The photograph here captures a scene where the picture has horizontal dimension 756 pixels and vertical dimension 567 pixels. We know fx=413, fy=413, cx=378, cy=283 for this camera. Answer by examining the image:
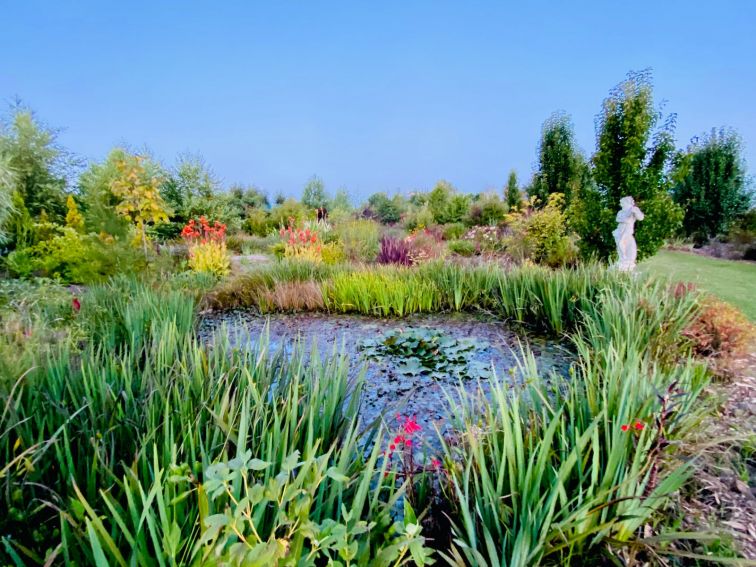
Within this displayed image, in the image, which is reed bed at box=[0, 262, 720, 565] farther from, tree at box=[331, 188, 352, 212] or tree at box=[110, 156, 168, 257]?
tree at box=[331, 188, 352, 212]

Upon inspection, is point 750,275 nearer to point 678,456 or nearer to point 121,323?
point 678,456

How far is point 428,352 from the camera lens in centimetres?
380

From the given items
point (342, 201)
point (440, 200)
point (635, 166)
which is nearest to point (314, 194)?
point (342, 201)

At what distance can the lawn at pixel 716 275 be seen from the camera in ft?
19.4

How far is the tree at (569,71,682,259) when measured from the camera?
279 inches

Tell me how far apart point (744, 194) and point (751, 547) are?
16805 millimetres

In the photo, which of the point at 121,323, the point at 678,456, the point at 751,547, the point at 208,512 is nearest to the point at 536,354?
the point at 678,456

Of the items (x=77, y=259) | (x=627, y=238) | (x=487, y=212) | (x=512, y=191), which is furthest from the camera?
(x=487, y=212)

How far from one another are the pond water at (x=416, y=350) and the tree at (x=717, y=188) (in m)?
13.2

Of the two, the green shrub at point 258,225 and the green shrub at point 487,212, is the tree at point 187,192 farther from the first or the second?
the green shrub at point 487,212

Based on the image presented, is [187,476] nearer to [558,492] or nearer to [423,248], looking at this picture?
[558,492]

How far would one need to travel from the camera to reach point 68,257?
25.1 ft

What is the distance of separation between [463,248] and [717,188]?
9.48 m

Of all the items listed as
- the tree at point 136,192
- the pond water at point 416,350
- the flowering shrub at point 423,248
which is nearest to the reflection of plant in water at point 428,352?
the pond water at point 416,350
